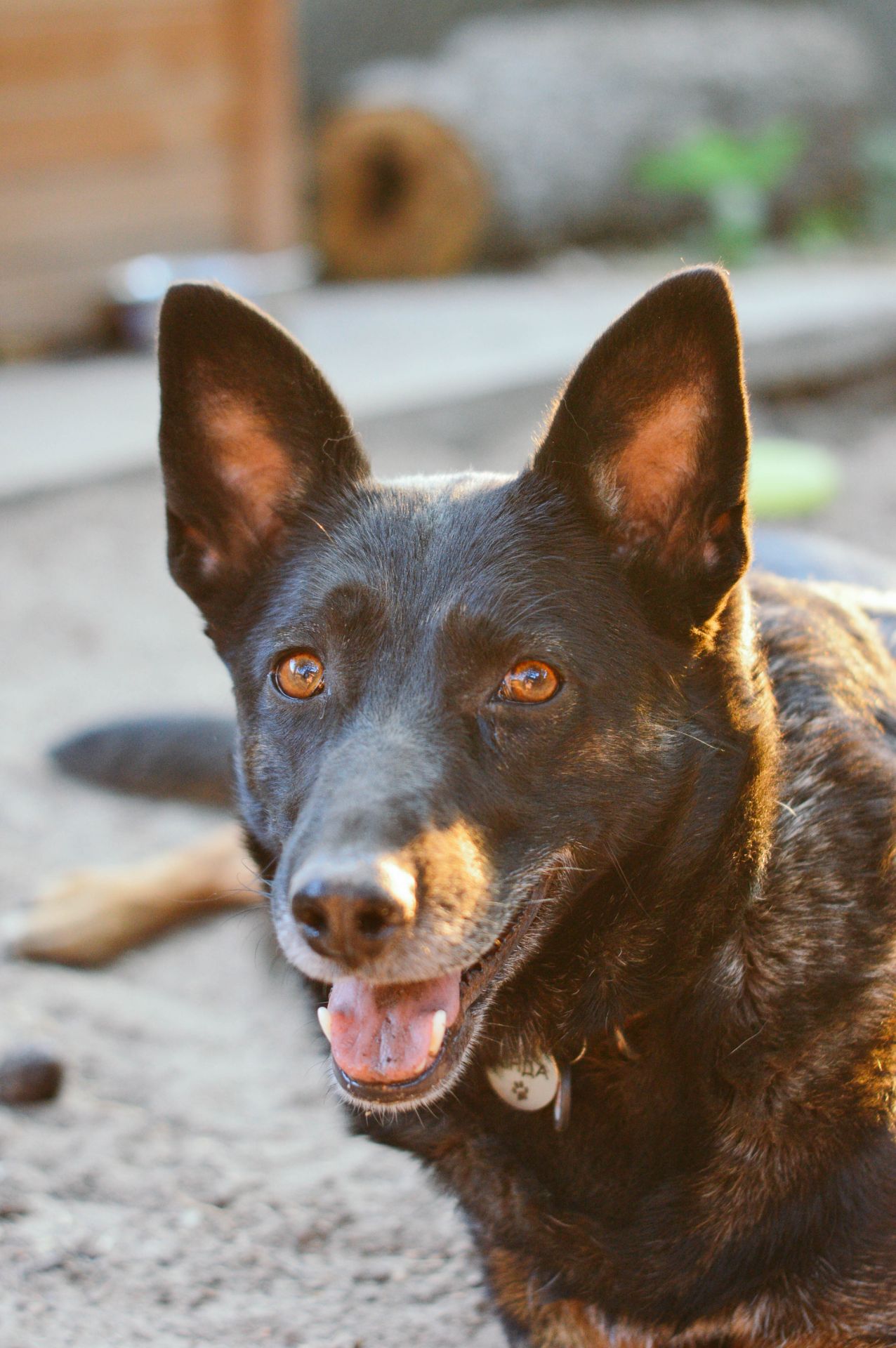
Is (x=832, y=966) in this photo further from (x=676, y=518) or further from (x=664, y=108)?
(x=664, y=108)

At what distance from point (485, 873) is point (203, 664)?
146 inches

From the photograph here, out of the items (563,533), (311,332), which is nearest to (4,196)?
(311,332)

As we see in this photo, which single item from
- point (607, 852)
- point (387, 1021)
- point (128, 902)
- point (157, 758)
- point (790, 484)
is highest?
point (607, 852)

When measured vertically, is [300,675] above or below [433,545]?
below

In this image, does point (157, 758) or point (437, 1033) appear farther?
point (157, 758)

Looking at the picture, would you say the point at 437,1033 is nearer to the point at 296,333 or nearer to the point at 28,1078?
the point at 28,1078

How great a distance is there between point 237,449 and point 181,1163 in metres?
1.44

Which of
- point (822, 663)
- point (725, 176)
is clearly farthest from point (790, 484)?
point (725, 176)

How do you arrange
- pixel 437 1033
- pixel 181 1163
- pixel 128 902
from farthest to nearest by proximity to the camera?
pixel 128 902 → pixel 181 1163 → pixel 437 1033

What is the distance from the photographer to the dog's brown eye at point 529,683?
6.89 feet

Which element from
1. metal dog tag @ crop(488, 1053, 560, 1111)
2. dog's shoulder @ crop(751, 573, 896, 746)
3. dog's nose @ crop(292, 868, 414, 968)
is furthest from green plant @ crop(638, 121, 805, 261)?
dog's nose @ crop(292, 868, 414, 968)

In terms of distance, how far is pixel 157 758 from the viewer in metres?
Answer: 4.27

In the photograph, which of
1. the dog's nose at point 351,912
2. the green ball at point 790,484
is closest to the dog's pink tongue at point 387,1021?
the dog's nose at point 351,912

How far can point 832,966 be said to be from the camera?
2146 mm
